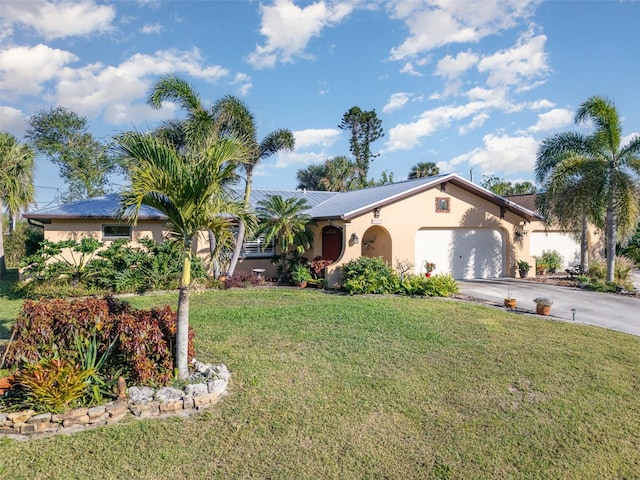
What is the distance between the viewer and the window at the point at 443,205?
55.6ft

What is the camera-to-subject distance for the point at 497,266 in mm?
18516

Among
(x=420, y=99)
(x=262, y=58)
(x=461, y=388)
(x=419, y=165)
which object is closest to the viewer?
(x=461, y=388)

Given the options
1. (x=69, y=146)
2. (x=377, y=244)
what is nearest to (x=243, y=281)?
(x=377, y=244)

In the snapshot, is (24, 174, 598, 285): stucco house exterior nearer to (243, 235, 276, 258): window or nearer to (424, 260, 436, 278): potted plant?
(243, 235, 276, 258): window

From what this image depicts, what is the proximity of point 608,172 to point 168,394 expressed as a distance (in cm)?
1743

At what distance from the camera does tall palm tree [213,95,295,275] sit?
14.4 metres

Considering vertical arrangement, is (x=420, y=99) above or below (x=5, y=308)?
above

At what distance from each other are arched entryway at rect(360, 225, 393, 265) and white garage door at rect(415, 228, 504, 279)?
1.50 m

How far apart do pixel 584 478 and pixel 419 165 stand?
1439 inches

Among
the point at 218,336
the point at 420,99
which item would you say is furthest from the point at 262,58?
the point at 218,336

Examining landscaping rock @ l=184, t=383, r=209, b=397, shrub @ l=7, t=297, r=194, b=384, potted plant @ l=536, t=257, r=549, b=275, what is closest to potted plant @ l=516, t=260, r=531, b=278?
potted plant @ l=536, t=257, r=549, b=275

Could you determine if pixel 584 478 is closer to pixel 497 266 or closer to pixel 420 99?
pixel 497 266

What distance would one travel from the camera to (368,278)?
46.2 feet

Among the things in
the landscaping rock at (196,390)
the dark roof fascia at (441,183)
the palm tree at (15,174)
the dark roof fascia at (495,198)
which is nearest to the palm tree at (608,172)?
the dark roof fascia at (495,198)
